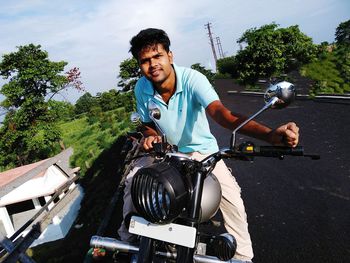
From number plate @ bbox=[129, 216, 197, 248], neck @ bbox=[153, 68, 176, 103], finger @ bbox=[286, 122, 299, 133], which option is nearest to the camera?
finger @ bbox=[286, 122, 299, 133]

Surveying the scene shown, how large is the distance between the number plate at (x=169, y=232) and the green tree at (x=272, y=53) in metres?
37.3

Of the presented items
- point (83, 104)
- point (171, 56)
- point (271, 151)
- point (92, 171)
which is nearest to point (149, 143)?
point (271, 151)

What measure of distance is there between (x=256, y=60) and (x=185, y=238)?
40943 millimetres

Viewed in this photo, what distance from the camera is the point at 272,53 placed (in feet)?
132

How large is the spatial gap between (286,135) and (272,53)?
40.7 metres

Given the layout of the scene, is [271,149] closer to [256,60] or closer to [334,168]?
[334,168]

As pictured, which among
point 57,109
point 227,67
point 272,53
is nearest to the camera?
point 57,109

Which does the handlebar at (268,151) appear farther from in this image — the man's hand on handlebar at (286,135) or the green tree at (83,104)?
the green tree at (83,104)

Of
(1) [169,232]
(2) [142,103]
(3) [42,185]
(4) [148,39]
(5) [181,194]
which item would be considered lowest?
(3) [42,185]

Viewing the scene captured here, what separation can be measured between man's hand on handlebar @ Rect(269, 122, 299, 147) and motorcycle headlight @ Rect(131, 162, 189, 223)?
22.2 inches

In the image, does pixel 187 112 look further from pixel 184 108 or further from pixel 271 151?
pixel 271 151

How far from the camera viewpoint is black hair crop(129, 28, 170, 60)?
313cm

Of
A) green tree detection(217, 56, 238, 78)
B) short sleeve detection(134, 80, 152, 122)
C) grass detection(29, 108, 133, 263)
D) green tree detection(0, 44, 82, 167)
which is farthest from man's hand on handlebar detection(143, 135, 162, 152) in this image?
green tree detection(217, 56, 238, 78)

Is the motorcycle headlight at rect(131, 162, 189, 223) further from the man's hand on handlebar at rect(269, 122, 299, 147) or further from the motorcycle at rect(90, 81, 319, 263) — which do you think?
the man's hand on handlebar at rect(269, 122, 299, 147)
